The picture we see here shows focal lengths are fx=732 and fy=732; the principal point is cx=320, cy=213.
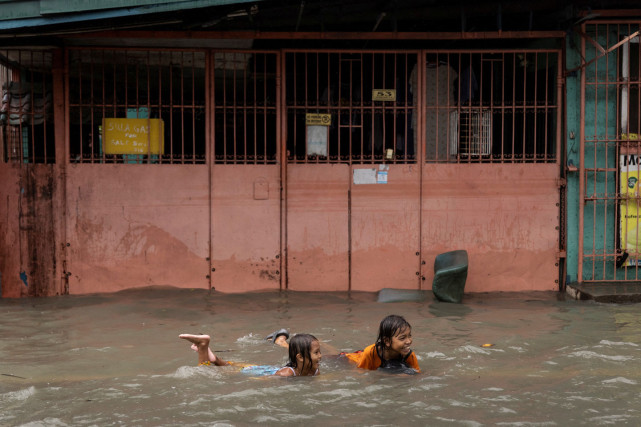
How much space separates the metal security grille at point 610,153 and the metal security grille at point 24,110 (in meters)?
7.21

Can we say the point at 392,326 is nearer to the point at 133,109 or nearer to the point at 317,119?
the point at 317,119

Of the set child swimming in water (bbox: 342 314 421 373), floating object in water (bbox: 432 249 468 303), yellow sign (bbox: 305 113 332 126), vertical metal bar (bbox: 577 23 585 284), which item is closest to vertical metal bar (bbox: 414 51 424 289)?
floating object in water (bbox: 432 249 468 303)

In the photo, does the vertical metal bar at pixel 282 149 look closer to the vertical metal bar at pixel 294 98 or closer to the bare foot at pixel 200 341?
the vertical metal bar at pixel 294 98

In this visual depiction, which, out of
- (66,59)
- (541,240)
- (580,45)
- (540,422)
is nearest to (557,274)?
(541,240)

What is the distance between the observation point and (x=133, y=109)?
9828 millimetres

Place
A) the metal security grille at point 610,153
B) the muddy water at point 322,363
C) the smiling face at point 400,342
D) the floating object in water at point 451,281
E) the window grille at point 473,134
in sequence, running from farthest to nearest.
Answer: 1. the window grille at point 473,134
2. the metal security grille at point 610,153
3. the floating object in water at point 451,281
4. the smiling face at point 400,342
5. the muddy water at point 322,363

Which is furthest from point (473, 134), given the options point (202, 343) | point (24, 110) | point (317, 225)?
point (24, 110)

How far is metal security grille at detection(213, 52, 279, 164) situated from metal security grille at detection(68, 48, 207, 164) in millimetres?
231

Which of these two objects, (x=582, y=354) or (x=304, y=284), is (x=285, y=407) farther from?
(x=304, y=284)

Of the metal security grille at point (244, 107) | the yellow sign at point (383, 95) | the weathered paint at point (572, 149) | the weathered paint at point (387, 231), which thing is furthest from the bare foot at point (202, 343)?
the weathered paint at point (572, 149)

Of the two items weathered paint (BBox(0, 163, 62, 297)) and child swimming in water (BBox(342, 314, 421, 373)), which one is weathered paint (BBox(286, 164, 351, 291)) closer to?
weathered paint (BBox(0, 163, 62, 297))

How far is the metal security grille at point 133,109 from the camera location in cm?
978

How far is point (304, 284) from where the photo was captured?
998 centimetres

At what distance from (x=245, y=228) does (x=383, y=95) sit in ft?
8.57
